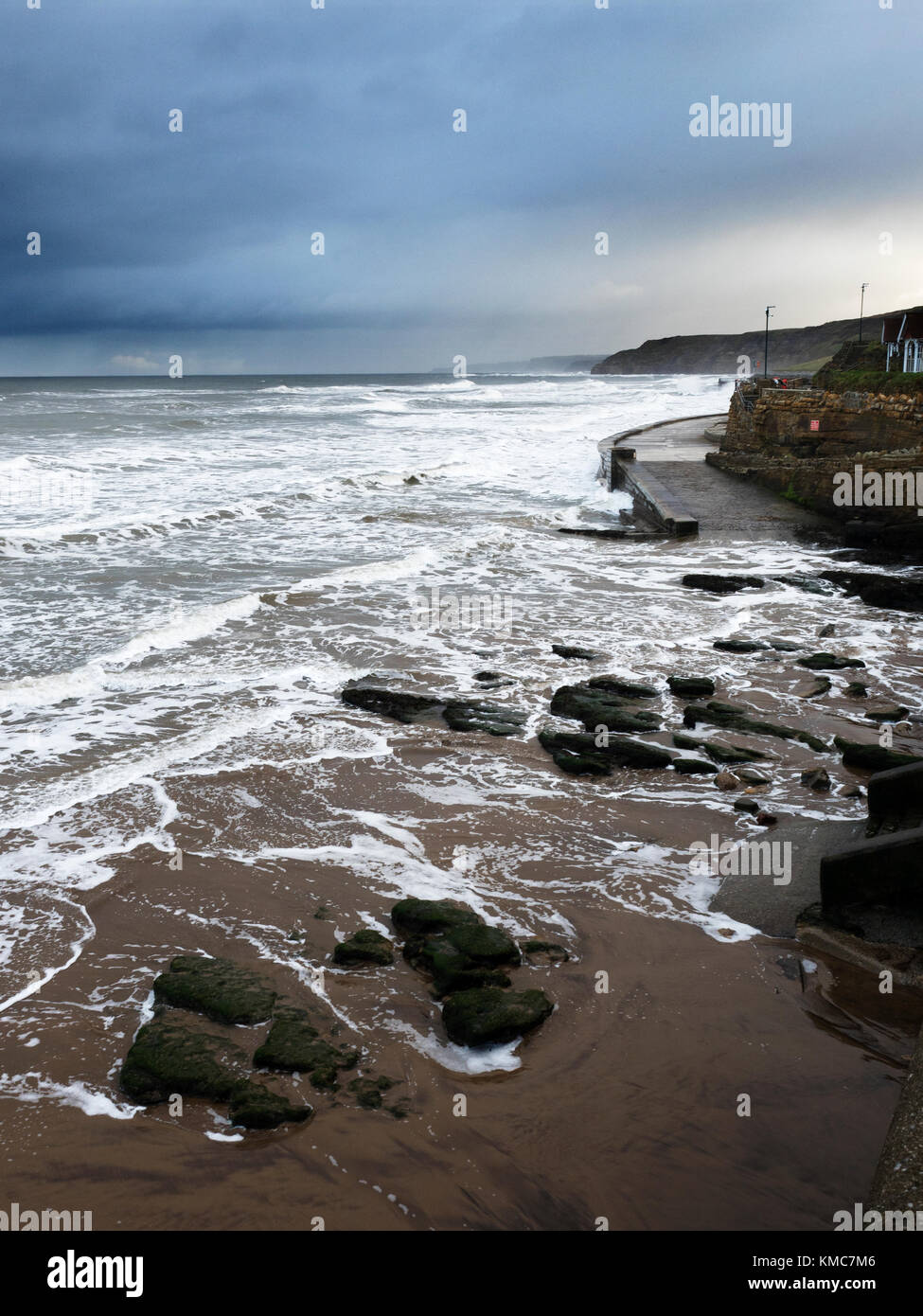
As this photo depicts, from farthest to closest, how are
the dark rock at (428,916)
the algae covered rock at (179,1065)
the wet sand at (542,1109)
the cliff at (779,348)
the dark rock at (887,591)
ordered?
the cliff at (779,348) < the dark rock at (887,591) < the dark rock at (428,916) < the algae covered rock at (179,1065) < the wet sand at (542,1109)

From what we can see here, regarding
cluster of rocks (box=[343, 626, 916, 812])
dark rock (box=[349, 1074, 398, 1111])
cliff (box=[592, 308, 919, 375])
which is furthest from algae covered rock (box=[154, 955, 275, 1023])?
cliff (box=[592, 308, 919, 375])

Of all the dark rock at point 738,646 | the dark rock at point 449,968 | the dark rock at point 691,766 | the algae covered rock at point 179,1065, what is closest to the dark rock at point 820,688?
the dark rock at point 738,646

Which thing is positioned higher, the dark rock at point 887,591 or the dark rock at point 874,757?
the dark rock at point 887,591

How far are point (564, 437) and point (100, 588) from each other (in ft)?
79.6

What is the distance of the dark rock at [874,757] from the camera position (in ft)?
17.9

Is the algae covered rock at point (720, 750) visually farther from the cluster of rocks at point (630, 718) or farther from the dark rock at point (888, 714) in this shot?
the dark rock at point (888, 714)

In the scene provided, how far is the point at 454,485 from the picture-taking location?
21234 mm

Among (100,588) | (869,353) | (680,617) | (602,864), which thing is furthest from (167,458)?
(869,353)

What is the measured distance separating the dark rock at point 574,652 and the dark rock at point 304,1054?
16.8 ft

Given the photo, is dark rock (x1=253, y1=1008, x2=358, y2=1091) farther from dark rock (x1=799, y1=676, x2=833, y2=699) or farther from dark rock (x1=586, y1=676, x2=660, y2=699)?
dark rock (x1=799, y1=676, x2=833, y2=699)

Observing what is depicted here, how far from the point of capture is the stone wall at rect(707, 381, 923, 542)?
43.1ft

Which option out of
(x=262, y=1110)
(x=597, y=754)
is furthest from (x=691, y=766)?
(x=262, y=1110)
